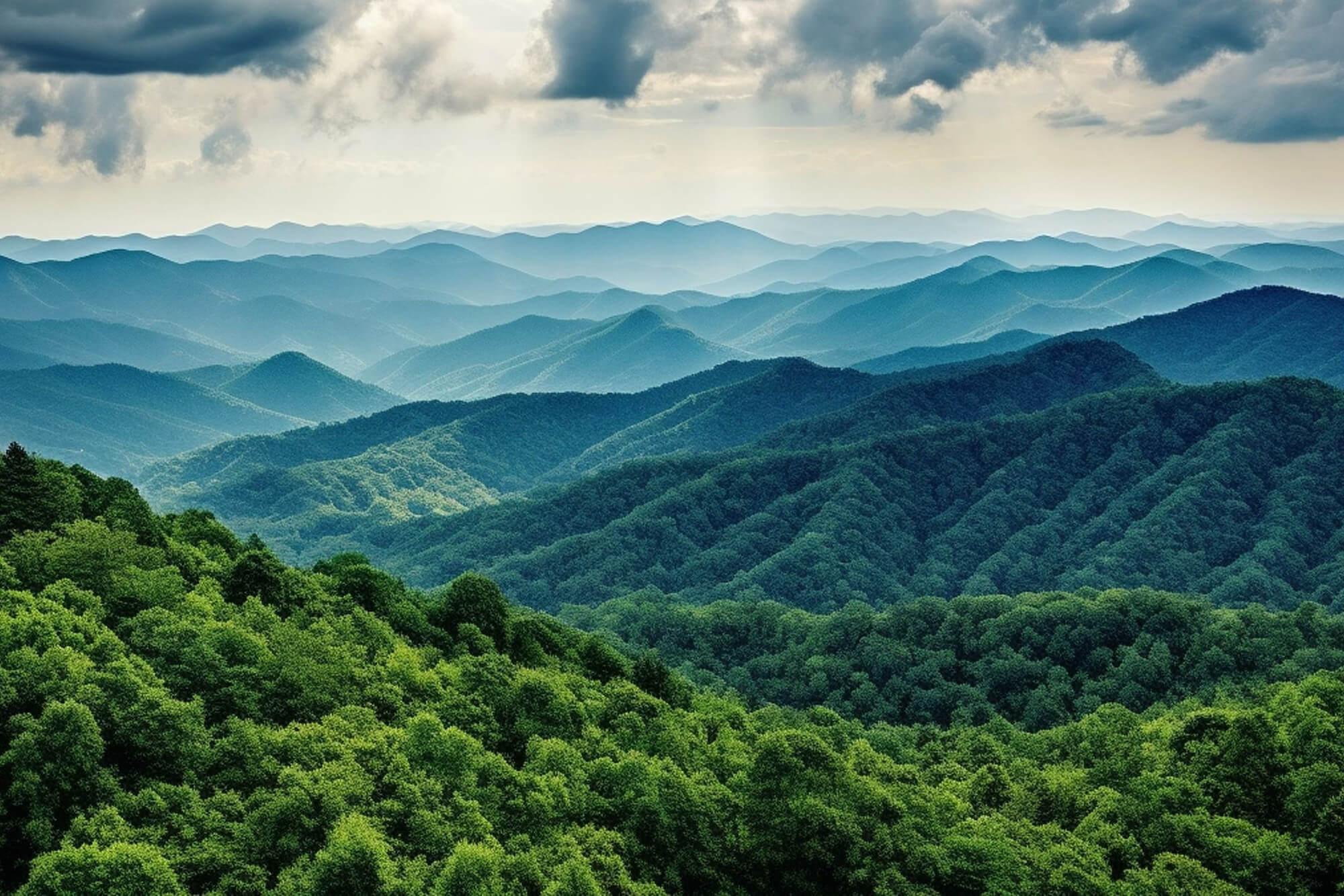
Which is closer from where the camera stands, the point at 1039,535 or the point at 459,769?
the point at 459,769

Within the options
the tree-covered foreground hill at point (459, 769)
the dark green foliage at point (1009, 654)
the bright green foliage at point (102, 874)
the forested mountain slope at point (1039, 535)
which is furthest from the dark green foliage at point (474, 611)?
the forested mountain slope at point (1039, 535)

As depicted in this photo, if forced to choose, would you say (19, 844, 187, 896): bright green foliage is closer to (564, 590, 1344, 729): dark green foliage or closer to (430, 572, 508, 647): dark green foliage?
(430, 572, 508, 647): dark green foliage

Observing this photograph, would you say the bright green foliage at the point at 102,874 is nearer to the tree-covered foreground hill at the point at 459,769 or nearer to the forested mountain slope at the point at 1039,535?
the tree-covered foreground hill at the point at 459,769

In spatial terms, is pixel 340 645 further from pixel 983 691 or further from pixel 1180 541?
pixel 1180 541

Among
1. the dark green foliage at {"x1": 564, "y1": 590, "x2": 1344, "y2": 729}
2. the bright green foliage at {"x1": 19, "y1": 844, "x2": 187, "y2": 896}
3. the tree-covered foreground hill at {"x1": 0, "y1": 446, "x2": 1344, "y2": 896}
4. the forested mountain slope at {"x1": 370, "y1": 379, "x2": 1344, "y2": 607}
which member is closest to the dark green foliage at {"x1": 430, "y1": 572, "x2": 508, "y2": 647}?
the tree-covered foreground hill at {"x1": 0, "y1": 446, "x2": 1344, "y2": 896}

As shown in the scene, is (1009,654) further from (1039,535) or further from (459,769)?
(1039,535)

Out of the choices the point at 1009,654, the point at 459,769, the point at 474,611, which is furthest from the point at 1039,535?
the point at 459,769

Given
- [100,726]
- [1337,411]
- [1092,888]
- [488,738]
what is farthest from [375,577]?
[1337,411]

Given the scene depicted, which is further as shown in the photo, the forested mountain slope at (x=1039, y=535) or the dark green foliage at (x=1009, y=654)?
the forested mountain slope at (x=1039, y=535)
